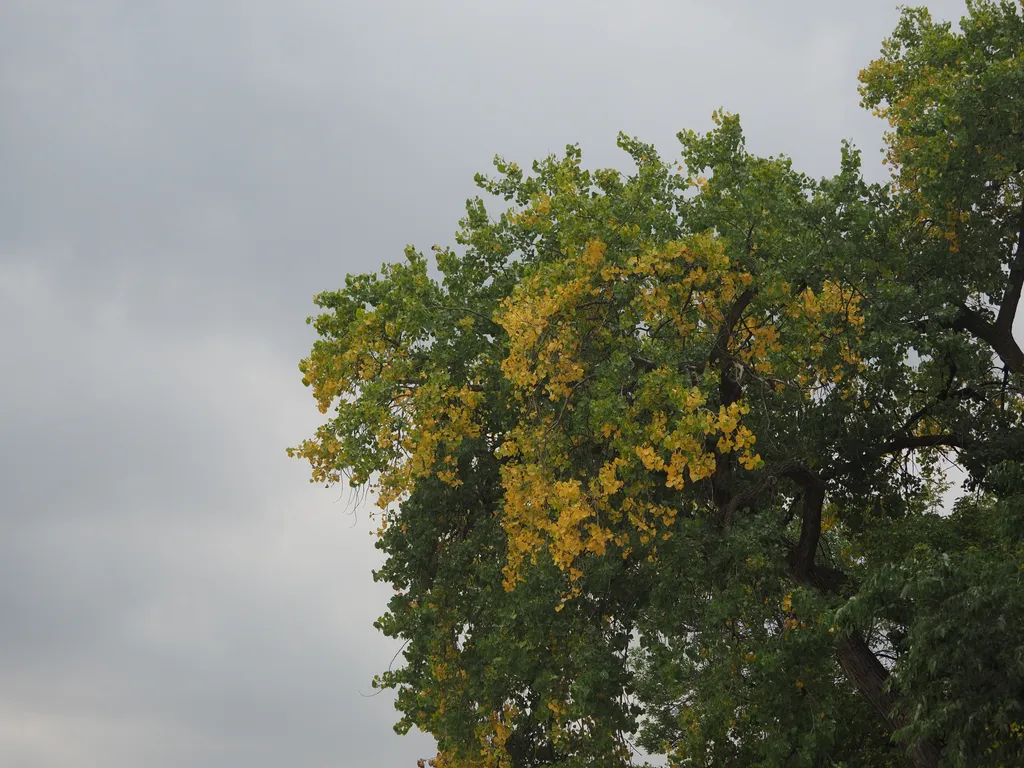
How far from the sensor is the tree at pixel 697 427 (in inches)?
428

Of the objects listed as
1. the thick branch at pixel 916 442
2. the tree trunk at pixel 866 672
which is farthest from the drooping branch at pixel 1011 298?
the tree trunk at pixel 866 672

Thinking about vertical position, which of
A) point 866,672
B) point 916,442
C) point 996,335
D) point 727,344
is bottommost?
point 866,672

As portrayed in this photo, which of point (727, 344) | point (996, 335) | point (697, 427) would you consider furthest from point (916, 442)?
point (697, 427)

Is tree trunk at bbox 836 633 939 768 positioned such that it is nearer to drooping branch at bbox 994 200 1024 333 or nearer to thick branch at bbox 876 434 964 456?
thick branch at bbox 876 434 964 456

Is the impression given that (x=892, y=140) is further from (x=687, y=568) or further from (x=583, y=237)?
(x=687, y=568)

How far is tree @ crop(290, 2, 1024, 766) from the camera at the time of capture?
35.7 feet

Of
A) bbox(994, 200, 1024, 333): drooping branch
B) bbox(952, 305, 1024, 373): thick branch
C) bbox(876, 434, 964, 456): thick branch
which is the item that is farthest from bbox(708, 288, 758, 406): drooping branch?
bbox(994, 200, 1024, 333): drooping branch

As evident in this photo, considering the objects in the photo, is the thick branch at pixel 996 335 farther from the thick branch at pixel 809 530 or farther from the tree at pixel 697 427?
the thick branch at pixel 809 530

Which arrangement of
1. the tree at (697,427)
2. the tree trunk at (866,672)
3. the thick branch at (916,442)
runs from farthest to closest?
the thick branch at (916,442) → the tree trunk at (866,672) → the tree at (697,427)

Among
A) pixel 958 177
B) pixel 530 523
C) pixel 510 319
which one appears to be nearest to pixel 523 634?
pixel 530 523

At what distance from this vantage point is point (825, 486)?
1352 cm

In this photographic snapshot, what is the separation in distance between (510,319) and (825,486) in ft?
16.0

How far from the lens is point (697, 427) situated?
1002 centimetres

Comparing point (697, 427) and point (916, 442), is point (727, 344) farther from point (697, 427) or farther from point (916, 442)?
point (916, 442)
